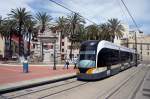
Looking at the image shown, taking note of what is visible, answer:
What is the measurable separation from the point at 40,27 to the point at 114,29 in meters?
18.1

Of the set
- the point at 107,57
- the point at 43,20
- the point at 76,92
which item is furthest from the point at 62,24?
the point at 76,92

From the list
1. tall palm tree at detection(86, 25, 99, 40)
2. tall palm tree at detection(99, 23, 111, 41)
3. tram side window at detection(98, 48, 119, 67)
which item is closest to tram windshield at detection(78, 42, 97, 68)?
tram side window at detection(98, 48, 119, 67)

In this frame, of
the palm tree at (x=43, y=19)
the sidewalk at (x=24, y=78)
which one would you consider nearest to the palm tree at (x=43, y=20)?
the palm tree at (x=43, y=19)

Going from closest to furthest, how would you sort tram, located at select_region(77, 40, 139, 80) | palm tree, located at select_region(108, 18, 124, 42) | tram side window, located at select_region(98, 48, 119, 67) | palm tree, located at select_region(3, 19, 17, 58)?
tram, located at select_region(77, 40, 139, 80), tram side window, located at select_region(98, 48, 119, 67), palm tree, located at select_region(3, 19, 17, 58), palm tree, located at select_region(108, 18, 124, 42)

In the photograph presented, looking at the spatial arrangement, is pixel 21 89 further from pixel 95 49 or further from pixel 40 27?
pixel 40 27

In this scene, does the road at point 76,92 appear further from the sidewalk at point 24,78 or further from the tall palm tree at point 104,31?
the tall palm tree at point 104,31

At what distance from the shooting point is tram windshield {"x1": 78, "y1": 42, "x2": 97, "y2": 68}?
2447 centimetres

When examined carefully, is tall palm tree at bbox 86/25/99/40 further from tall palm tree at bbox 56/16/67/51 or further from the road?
the road

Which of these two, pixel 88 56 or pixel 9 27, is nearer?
pixel 88 56

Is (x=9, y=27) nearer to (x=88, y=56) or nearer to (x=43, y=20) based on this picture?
(x=43, y=20)

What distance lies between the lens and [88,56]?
24938 millimetres

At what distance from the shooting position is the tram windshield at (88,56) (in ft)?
80.3

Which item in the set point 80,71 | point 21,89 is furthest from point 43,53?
point 21,89

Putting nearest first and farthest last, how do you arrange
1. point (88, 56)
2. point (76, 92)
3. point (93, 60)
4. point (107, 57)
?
point (76, 92) < point (93, 60) < point (88, 56) < point (107, 57)
